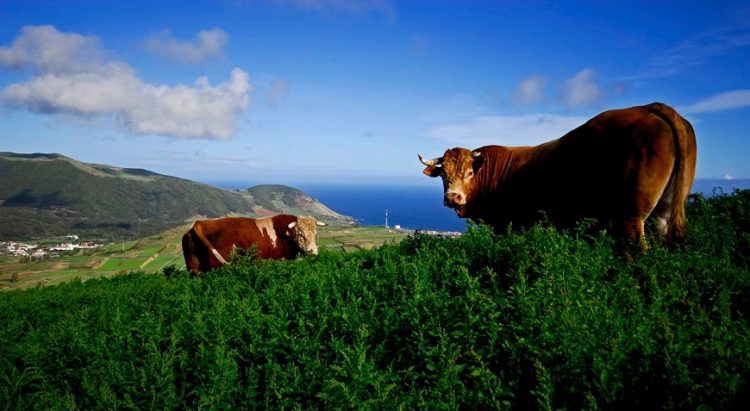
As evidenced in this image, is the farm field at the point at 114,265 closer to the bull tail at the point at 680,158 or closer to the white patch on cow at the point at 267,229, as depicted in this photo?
the white patch on cow at the point at 267,229

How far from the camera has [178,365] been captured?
18.2 feet

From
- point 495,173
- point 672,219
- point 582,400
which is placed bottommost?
point 582,400

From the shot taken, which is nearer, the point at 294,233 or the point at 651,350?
the point at 651,350

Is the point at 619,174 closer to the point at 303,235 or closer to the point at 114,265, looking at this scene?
the point at 303,235

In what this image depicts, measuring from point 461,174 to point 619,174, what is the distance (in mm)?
4190

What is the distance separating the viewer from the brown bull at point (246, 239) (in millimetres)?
14867

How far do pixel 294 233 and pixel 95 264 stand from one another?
7425cm

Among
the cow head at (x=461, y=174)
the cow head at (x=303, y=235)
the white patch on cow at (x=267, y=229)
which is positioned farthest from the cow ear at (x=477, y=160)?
the white patch on cow at (x=267, y=229)

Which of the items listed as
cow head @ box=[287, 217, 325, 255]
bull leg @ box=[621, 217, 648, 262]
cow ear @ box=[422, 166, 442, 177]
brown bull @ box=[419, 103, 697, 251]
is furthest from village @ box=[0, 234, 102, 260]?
bull leg @ box=[621, 217, 648, 262]

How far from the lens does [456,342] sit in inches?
185

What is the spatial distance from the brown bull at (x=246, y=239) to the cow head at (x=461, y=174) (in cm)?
632

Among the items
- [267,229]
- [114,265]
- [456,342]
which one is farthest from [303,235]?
[114,265]

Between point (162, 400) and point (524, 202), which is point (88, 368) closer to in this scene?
point (162, 400)

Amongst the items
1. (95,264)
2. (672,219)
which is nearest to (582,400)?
(672,219)
